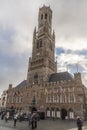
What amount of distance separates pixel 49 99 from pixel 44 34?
26.6 m

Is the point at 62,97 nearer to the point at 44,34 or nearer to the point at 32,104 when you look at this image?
the point at 32,104

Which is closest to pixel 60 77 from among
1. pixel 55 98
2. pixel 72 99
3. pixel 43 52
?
pixel 55 98

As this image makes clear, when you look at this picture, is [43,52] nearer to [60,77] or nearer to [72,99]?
[60,77]

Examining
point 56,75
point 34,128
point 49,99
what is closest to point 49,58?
point 56,75

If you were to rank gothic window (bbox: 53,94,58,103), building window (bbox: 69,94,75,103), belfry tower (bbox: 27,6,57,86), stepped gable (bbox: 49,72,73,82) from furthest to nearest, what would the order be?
belfry tower (bbox: 27,6,57,86) < stepped gable (bbox: 49,72,73,82) < gothic window (bbox: 53,94,58,103) < building window (bbox: 69,94,75,103)

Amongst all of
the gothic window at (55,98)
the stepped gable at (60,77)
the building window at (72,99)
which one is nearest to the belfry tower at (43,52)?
the stepped gable at (60,77)

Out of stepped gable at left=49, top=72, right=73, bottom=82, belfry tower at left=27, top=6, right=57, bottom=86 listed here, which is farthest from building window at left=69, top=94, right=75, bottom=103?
belfry tower at left=27, top=6, right=57, bottom=86

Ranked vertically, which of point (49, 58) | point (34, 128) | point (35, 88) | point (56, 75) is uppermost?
point (49, 58)

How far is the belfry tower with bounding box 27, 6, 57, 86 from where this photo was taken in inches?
2073

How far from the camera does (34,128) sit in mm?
20094

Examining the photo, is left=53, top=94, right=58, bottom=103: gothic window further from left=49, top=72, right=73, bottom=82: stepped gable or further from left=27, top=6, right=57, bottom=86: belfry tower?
left=27, top=6, right=57, bottom=86: belfry tower

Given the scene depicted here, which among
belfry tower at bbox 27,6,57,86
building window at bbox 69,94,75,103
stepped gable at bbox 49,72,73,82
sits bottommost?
building window at bbox 69,94,75,103

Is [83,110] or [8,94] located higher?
[8,94]

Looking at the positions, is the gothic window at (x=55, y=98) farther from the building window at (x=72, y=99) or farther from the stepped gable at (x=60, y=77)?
the stepped gable at (x=60, y=77)
